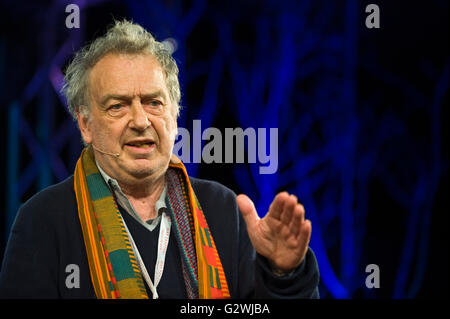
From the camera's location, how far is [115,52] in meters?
1.75

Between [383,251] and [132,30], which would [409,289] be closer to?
[383,251]

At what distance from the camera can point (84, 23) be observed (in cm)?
305

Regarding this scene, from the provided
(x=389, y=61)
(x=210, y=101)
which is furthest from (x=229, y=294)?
(x=389, y=61)

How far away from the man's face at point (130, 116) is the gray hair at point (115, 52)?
29 mm

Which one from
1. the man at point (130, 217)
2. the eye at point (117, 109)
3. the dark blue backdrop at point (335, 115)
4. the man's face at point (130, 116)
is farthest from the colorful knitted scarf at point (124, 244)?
the dark blue backdrop at point (335, 115)

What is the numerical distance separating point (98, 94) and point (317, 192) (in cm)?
239

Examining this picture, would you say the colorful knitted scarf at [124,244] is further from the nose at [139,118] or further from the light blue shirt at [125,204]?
the nose at [139,118]

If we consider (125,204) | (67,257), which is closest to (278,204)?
(125,204)

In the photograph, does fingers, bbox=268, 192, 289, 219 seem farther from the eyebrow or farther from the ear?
the ear

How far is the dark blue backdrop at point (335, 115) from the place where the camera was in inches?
135

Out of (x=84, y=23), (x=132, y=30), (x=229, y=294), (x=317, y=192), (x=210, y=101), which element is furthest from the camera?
(x=317, y=192)

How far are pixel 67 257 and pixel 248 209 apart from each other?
0.66 metres

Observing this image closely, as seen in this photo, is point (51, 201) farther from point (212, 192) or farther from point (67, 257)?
point (212, 192)

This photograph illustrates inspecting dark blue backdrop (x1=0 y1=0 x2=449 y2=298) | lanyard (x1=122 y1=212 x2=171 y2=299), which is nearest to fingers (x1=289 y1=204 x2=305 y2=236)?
lanyard (x1=122 y1=212 x2=171 y2=299)
